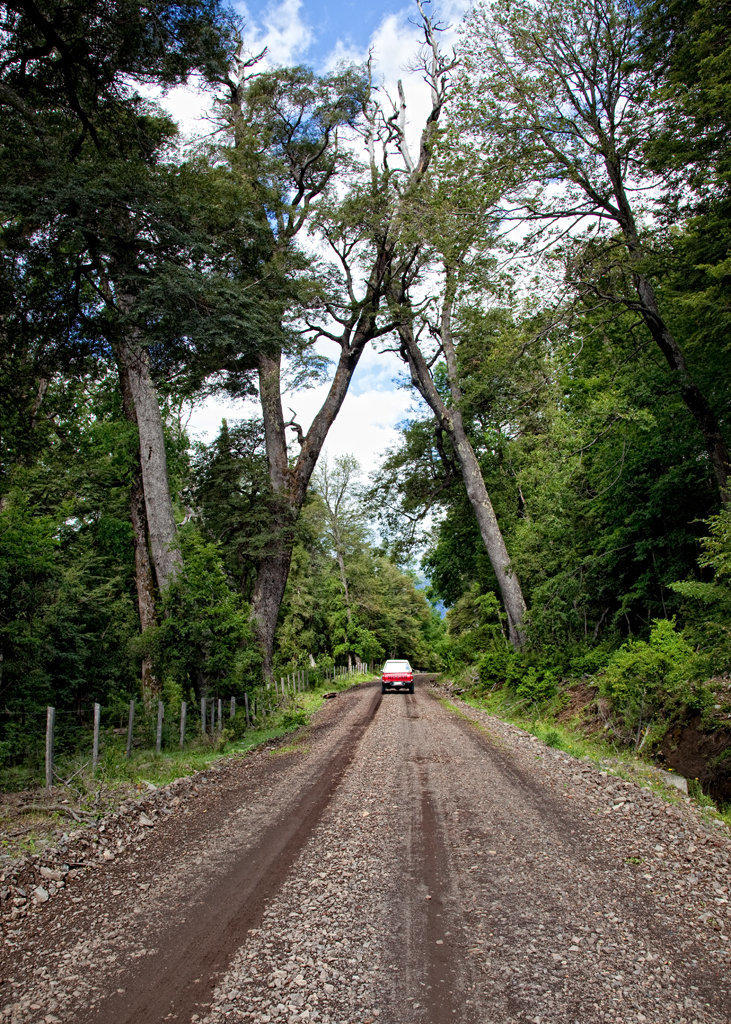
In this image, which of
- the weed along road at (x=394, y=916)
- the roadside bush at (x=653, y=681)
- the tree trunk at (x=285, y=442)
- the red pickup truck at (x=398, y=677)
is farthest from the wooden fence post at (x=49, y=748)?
the red pickup truck at (x=398, y=677)

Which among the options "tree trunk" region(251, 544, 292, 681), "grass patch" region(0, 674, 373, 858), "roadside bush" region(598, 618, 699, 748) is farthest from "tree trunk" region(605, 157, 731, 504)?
"tree trunk" region(251, 544, 292, 681)

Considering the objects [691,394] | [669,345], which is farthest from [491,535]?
[691,394]

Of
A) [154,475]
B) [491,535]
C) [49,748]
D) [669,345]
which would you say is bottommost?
[49,748]

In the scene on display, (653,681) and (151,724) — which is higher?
(653,681)

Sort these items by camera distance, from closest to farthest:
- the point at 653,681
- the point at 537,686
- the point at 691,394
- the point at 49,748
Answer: the point at 49,748 < the point at 653,681 < the point at 691,394 < the point at 537,686

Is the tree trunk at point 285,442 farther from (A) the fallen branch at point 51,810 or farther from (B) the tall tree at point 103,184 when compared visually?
(A) the fallen branch at point 51,810

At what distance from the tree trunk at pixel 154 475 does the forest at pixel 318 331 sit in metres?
0.06

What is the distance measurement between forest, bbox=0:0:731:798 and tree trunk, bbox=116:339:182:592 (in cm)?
6

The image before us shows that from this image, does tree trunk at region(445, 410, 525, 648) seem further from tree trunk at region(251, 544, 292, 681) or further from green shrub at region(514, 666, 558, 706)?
tree trunk at region(251, 544, 292, 681)

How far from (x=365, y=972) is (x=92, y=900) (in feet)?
7.81

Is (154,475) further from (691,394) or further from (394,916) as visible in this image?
(691,394)

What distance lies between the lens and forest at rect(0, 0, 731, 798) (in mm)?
7770

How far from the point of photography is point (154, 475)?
39.5ft

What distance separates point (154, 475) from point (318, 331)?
25.4 feet
